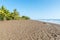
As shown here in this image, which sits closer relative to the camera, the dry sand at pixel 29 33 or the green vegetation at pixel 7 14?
the dry sand at pixel 29 33

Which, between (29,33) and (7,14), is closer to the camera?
(29,33)

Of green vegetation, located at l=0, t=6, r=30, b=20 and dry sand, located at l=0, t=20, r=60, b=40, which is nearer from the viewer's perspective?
dry sand, located at l=0, t=20, r=60, b=40

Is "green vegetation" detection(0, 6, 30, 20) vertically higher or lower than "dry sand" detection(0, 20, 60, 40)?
higher

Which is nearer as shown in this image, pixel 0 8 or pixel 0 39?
pixel 0 39

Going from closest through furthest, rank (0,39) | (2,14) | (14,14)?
(0,39)
(2,14)
(14,14)

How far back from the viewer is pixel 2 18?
36906 millimetres

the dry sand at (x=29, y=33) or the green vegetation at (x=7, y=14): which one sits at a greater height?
the green vegetation at (x=7, y=14)

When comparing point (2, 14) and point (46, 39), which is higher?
point (2, 14)

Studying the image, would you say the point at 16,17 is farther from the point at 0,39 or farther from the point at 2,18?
the point at 0,39

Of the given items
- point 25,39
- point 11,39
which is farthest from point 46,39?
point 11,39

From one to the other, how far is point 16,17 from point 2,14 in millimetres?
10962

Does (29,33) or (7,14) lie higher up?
(7,14)

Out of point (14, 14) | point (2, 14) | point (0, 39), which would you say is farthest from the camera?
point (14, 14)

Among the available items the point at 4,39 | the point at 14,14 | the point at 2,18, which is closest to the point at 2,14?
the point at 2,18
